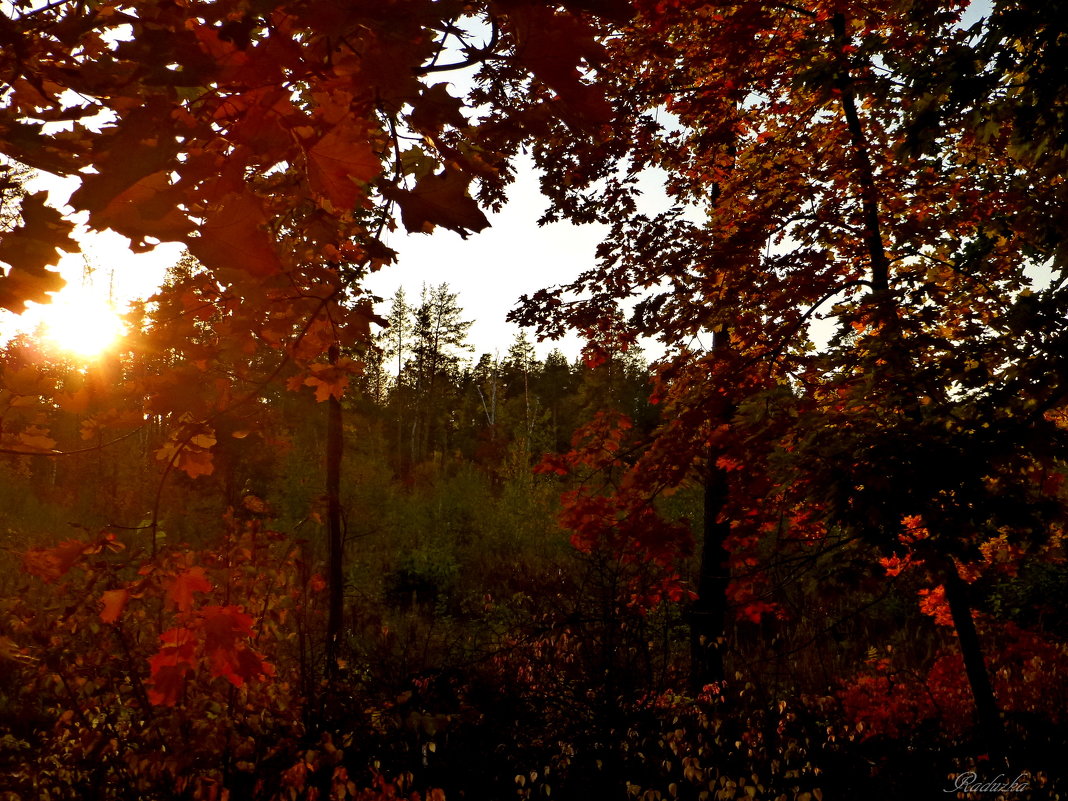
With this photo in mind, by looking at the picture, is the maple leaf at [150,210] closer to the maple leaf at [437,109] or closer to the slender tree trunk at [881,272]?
the maple leaf at [437,109]

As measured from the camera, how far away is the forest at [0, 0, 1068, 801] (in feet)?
3.46

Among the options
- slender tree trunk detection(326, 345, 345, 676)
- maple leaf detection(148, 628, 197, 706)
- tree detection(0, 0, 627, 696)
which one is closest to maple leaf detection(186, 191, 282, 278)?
tree detection(0, 0, 627, 696)

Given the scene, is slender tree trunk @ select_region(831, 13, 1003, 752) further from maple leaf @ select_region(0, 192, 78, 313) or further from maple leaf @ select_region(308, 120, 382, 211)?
maple leaf @ select_region(0, 192, 78, 313)

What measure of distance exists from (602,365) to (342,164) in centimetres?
496

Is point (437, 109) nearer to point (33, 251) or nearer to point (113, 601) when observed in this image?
point (33, 251)

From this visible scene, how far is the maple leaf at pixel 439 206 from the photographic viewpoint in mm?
1086

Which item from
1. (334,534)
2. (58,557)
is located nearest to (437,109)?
(58,557)

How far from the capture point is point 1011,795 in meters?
4.84

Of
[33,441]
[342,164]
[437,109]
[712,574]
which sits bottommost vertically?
[712,574]

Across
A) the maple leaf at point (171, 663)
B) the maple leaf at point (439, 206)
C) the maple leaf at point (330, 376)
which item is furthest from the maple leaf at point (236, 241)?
the maple leaf at point (330, 376)

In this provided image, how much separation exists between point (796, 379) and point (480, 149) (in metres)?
3.93

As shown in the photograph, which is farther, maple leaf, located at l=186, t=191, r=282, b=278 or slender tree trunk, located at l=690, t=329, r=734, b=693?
slender tree trunk, located at l=690, t=329, r=734, b=693

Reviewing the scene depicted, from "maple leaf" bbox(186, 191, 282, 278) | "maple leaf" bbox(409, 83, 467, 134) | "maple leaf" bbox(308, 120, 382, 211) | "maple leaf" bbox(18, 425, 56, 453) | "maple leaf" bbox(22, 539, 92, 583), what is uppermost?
"maple leaf" bbox(409, 83, 467, 134)

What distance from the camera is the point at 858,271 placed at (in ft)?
16.8
